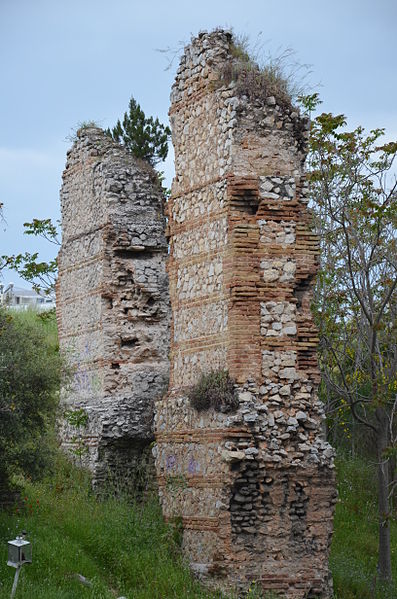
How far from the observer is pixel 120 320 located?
2075 centimetres

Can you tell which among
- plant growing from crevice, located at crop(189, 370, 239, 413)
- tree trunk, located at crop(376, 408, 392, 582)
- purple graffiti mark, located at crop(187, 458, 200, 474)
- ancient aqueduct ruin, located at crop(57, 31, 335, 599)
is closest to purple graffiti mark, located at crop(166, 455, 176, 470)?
ancient aqueduct ruin, located at crop(57, 31, 335, 599)

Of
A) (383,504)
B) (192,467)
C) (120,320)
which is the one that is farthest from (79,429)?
(383,504)

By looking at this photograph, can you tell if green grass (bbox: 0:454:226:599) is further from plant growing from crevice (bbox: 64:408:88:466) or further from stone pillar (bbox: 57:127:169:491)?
plant growing from crevice (bbox: 64:408:88:466)

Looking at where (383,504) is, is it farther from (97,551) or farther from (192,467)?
(97,551)

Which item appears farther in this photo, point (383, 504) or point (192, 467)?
point (383, 504)

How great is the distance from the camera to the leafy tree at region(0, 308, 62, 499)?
1606 centimetres

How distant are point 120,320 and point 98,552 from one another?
5.42 meters

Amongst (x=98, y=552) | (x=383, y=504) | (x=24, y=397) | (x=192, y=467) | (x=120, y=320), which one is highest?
(x=120, y=320)

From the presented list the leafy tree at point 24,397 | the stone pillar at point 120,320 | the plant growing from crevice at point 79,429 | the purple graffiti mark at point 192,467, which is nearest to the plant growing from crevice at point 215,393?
the purple graffiti mark at point 192,467

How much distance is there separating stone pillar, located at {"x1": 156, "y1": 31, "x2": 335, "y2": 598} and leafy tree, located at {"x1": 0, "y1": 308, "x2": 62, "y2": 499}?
5.92 feet

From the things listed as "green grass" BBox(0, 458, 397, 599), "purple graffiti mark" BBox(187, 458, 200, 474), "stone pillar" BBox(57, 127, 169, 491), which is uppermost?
"stone pillar" BBox(57, 127, 169, 491)

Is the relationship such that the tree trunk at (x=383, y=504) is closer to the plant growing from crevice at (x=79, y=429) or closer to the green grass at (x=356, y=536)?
the green grass at (x=356, y=536)

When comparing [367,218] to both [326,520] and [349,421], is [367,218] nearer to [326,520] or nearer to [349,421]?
[326,520]

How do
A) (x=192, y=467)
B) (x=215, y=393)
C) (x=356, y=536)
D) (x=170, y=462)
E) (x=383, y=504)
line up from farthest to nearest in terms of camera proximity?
(x=356, y=536), (x=383, y=504), (x=170, y=462), (x=192, y=467), (x=215, y=393)
